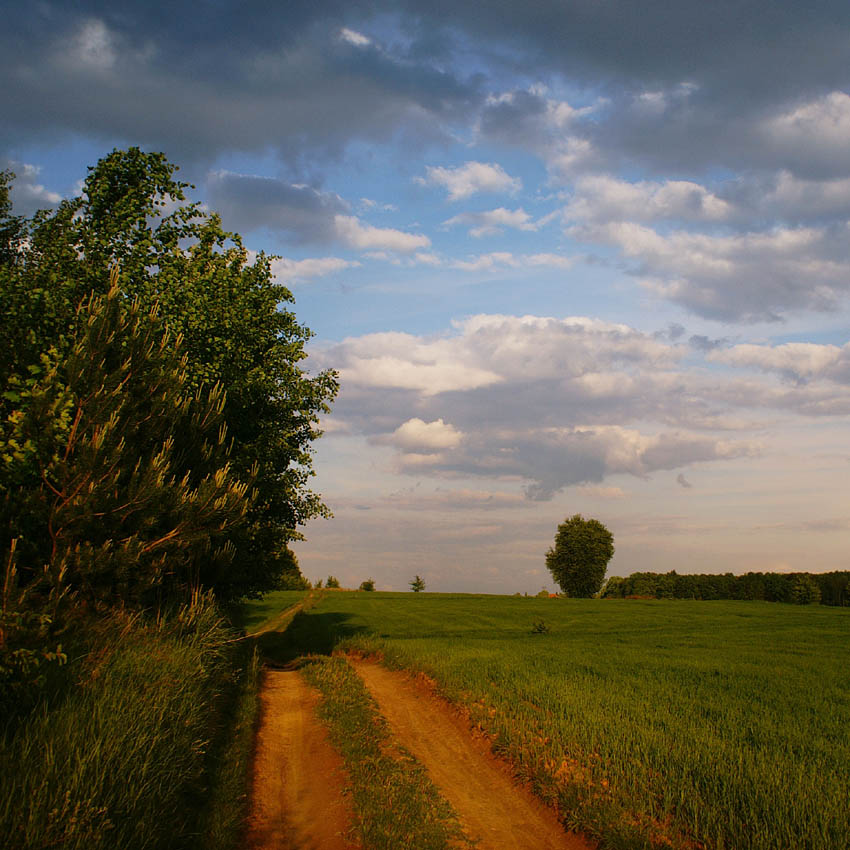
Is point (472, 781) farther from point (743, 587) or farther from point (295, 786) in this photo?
point (743, 587)

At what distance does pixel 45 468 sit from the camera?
32.8ft

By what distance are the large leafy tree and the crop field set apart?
22.5 ft

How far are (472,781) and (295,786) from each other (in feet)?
9.67

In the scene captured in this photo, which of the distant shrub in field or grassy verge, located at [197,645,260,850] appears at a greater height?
grassy verge, located at [197,645,260,850]

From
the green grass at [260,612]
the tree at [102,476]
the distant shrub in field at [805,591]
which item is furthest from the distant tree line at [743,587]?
the tree at [102,476]

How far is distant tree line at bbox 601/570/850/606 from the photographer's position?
82.7 meters

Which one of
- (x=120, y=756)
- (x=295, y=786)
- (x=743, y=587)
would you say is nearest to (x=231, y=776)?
(x=295, y=786)

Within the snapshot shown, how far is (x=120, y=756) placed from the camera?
7.21 m

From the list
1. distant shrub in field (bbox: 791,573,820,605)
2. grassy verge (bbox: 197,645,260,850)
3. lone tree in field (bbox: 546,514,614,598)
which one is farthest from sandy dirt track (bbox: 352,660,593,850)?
lone tree in field (bbox: 546,514,614,598)

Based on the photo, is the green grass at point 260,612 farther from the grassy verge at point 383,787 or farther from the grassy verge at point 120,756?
the grassy verge at point 120,756

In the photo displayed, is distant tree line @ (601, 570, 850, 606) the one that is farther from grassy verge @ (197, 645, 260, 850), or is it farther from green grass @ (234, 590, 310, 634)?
grassy verge @ (197, 645, 260, 850)

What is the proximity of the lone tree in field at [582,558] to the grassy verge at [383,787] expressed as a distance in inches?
4055

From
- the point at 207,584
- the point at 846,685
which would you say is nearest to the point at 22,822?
the point at 207,584

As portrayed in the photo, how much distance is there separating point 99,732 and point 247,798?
9.38 ft
